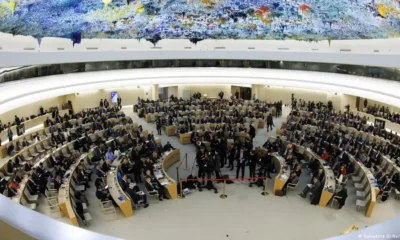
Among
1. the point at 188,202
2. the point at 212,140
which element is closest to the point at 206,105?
the point at 212,140

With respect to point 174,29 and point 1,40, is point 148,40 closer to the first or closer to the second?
point 174,29

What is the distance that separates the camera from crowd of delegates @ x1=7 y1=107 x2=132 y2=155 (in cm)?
1634

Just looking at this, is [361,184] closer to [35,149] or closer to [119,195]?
[119,195]

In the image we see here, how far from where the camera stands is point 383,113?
71.4 feet

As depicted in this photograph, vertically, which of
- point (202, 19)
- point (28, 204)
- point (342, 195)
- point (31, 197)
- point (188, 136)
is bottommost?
point (28, 204)

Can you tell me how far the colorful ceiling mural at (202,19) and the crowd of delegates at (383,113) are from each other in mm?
4798

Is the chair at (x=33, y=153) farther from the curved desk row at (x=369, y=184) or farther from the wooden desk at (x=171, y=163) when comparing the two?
the curved desk row at (x=369, y=184)

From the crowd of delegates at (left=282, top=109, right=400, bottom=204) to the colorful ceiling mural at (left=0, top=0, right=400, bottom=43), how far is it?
575cm

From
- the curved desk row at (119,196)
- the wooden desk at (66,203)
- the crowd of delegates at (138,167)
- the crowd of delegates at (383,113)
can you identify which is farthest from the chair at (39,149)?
the crowd of delegates at (383,113)

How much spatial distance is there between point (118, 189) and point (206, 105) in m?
12.6

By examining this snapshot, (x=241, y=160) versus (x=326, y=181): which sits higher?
(x=241, y=160)

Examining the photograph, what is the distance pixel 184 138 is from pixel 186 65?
1144 centimetres

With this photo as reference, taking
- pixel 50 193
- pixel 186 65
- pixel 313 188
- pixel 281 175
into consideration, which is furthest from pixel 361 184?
pixel 186 65

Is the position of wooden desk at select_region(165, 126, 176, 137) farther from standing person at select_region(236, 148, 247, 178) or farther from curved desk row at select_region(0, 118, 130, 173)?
standing person at select_region(236, 148, 247, 178)
